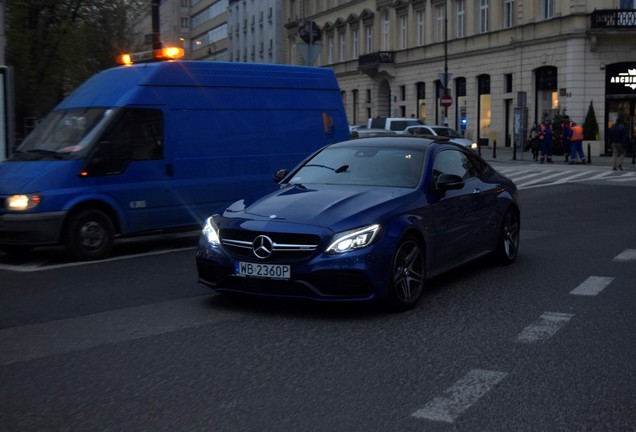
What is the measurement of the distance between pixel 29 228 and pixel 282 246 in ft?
14.6

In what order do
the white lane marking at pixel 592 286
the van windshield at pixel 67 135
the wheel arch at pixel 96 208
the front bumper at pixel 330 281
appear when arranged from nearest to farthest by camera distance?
the front bumper at pixel 330 281
the white lane marking at pixel 592 286
the wheel arch at pixel 96 208
the van windshield at pixel 67 135

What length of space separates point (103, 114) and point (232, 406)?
7.19 metres

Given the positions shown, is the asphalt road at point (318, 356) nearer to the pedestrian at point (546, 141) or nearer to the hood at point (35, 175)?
the hood at point (35, 175)

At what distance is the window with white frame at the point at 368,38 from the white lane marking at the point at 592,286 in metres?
56.4

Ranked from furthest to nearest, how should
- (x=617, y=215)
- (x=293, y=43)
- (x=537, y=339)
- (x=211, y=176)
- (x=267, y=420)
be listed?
(x=293, y=43)
(x=617, y=215)
(x=211, y=176)
(x=537, y=339)
(x=267, y=420)

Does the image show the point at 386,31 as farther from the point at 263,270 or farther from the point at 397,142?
the point at 263,270

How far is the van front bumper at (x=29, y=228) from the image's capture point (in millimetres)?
10664

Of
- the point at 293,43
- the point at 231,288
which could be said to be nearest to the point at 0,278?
the point at 231,288

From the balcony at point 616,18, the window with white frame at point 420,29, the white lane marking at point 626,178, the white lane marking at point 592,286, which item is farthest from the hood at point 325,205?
the window with white frame at point 420,29

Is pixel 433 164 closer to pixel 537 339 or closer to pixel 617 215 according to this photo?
pixel 537 339

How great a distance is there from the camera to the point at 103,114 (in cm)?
1153

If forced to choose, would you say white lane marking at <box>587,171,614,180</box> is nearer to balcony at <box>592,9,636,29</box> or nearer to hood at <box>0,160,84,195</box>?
balcony at <box>592,9,636,29</box>

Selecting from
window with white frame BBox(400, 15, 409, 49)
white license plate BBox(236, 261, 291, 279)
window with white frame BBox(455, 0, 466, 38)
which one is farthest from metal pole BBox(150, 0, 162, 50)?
window with white frame BBox(400, 15, 409, 49)

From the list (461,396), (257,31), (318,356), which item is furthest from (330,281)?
(257,31)
